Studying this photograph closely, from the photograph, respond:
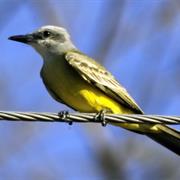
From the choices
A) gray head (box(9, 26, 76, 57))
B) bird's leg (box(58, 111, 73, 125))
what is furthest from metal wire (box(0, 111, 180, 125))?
gray head (box(9, 26, 76, 57))

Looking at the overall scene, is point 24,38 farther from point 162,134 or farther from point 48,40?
point 162,134

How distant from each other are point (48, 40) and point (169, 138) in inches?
81.6

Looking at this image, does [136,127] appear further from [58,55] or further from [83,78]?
[58,55]

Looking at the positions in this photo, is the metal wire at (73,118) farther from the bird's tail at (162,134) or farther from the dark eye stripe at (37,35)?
the dark eye stripe at (37,35)

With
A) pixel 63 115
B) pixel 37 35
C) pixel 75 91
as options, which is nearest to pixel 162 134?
pixel 75 91

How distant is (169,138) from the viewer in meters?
6.82

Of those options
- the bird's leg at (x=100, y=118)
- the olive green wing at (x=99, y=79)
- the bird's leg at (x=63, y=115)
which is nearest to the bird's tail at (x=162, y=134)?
the olive green wing at (x=99, y=79)

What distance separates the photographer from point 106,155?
27.6 ft

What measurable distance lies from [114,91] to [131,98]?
0.21 m

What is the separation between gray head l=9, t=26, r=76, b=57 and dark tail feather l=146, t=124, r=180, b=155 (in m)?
1.58

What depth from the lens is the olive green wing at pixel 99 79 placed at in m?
7.13

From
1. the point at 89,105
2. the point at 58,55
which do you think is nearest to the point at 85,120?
the point at 89,105

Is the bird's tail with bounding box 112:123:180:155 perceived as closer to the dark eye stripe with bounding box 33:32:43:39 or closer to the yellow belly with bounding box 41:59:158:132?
the yellow belly with bounding box 41:59:158:132

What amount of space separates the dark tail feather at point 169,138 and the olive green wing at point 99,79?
0.32 m
